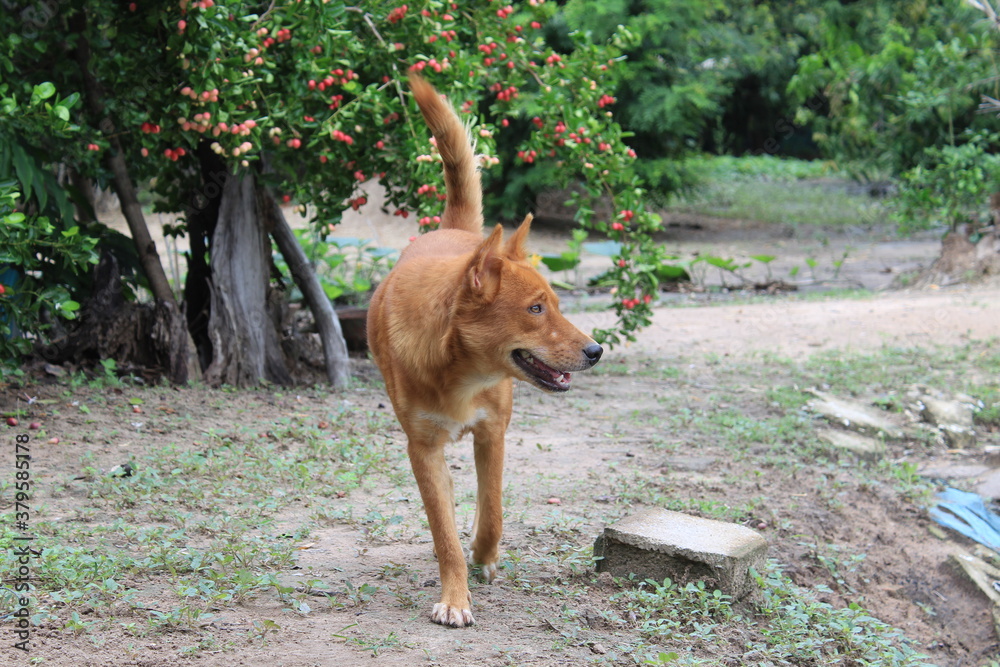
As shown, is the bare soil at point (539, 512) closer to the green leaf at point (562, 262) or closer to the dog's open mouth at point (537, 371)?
the dog's open mouth at point (537, 371)

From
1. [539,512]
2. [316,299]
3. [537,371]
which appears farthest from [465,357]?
[316,299]

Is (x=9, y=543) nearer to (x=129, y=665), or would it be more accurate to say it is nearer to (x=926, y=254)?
(x=129, y=665)

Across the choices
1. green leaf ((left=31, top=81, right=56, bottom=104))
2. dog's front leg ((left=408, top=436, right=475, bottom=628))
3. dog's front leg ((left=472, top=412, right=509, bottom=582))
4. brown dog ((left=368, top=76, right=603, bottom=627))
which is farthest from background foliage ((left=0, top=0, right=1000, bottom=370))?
dog's front leg ((left=408, top=436, right=475, bottom=628))

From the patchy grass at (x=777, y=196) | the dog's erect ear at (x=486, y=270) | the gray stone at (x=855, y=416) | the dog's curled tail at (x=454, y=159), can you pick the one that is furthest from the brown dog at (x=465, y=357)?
the patchy grass at (x=777, y=196)

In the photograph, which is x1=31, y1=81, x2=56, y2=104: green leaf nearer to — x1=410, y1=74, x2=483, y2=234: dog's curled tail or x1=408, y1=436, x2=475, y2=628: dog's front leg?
x1=410, y1=74, x2=483, y2=234: dog's curled tail

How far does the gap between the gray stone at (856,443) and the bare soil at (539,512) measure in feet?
0.42

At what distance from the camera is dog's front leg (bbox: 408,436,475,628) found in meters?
3.46

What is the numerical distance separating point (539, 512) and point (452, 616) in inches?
57.3

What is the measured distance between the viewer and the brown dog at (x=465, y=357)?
3.41 metres

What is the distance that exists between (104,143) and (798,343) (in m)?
6.65

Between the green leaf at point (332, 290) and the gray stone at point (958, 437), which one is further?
the green leaf at point (332, 290)

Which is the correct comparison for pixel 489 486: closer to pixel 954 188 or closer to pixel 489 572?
pixel 489 572

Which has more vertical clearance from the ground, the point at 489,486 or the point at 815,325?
the point at 489,486

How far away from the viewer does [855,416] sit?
703cm
